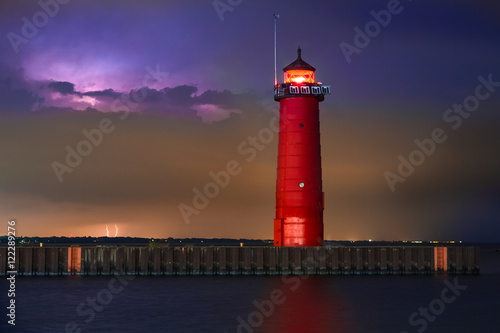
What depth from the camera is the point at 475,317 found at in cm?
3400

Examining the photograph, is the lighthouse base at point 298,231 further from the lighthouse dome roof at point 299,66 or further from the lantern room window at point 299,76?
the lighthouse dome roof at point 299,66

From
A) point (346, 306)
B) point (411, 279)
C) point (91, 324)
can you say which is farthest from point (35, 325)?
point (411, 279)

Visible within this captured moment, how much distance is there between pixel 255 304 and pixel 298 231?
445 inches

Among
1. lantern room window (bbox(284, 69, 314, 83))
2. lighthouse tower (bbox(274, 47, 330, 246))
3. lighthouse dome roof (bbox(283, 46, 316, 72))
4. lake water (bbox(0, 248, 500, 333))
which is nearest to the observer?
lake water (bbox(0, 248, 500, 333))

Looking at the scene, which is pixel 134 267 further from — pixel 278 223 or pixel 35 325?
pixel 35 325

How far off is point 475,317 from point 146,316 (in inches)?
581

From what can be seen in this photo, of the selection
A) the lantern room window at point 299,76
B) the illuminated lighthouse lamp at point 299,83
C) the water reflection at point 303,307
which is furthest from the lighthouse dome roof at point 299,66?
the water reflection at point 303,307

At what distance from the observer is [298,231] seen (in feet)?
156

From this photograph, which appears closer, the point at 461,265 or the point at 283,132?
the point at 283,132

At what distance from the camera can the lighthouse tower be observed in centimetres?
4678

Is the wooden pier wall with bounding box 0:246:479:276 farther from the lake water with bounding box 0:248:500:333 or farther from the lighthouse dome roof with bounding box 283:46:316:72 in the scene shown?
the lighthouse dome roof with bounding box 283:46:316:72

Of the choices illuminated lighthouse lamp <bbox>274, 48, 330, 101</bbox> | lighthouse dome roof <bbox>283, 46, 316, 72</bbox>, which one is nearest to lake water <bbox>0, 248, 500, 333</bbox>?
illuminated lighthouse lamp <bbox>274, 48, 330, 101</bbox>

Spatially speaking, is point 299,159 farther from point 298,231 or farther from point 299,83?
point 299,83

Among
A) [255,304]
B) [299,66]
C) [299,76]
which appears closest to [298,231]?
[299,76]
